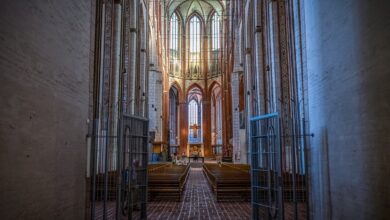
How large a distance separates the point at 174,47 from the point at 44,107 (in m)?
37.1

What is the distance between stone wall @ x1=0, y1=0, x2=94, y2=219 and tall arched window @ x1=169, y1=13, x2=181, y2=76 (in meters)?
34.0

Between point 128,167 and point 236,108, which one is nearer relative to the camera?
point 128,167

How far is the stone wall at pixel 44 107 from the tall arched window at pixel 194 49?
35.2 m

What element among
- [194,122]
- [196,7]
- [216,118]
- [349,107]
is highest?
[196,7]

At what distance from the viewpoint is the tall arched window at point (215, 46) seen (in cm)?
4088

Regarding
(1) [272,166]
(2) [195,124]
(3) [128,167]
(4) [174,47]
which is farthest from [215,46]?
(3) [128,167]

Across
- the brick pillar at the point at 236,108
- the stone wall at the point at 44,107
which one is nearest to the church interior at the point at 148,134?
the stone wall at the point at 44,107

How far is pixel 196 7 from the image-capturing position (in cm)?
4156

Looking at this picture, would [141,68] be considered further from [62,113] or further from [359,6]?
[359,6]

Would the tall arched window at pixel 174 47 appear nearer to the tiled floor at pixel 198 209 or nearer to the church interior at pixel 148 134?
the church interior at pixel 148 134

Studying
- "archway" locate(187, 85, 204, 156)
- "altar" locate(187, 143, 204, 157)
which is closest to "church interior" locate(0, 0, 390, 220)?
"altar" locate(187, 143, 204, 157)

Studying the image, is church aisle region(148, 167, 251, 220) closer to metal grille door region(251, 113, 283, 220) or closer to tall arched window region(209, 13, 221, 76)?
metal grille door region(251, 113, 283, 220)

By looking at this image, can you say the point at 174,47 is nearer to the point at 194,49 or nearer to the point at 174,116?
the point at 194,49

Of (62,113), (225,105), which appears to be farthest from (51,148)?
(225,105)
